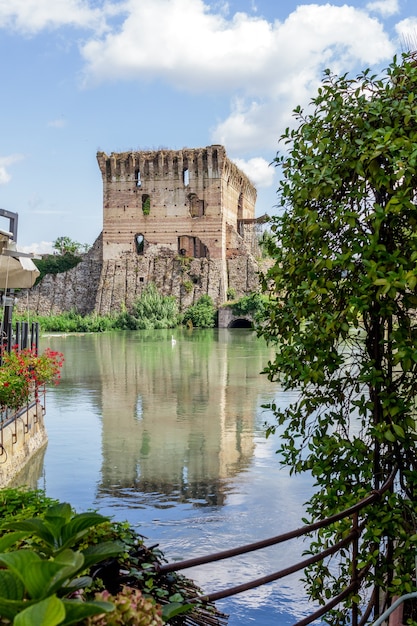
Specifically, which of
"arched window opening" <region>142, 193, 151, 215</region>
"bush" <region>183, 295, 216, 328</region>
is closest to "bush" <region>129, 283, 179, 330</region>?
"bush" <region>183, 295, 216, 328</region>

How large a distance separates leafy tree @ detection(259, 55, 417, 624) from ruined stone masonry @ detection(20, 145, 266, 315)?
42.9m

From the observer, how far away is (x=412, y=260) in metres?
2.79

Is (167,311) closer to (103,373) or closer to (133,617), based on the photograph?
(103,373)

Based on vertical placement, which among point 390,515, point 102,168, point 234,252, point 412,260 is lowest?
point 390,515

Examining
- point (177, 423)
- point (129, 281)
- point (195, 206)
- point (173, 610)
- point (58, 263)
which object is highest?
point (195, 206)

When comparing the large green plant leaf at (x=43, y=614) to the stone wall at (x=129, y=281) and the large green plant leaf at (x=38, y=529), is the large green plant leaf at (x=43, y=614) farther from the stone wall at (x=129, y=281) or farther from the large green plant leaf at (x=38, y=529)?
the stone wall at (x=129, y=281)

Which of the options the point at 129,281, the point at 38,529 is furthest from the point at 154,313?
the point at 38,529

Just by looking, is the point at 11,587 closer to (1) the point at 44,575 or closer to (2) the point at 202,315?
(1) the point at 44,575

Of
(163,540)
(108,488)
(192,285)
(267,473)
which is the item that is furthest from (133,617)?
(192,285)

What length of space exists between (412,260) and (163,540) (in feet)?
14.7

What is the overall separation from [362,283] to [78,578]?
180 cm

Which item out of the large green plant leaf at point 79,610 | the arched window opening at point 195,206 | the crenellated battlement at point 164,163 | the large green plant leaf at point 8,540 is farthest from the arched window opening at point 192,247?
the large green plant leaf at point 79,610

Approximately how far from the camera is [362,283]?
3.02 meters

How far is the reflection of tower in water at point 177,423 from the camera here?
28.1ft
